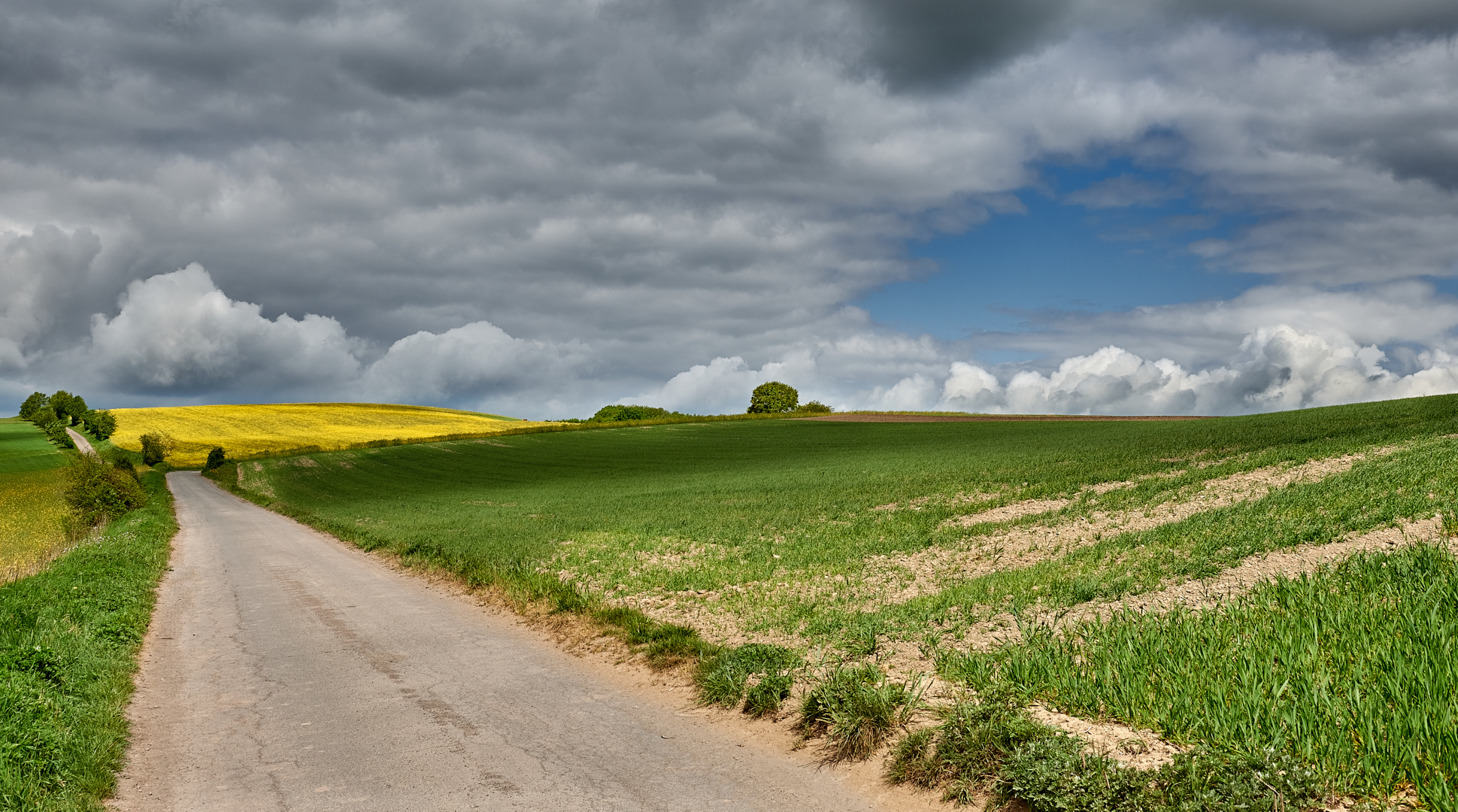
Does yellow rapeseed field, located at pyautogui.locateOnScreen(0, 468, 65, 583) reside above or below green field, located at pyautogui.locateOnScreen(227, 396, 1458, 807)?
below

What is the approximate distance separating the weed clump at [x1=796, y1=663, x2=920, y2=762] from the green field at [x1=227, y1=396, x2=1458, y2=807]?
83 centimetres

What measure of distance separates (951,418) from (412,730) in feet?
281

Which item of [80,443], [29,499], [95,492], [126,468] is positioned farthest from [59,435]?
[95,492]

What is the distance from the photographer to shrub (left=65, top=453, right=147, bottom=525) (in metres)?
37.2

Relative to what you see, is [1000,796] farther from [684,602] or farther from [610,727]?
[684,602]

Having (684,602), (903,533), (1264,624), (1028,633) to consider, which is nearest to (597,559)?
(684,602)

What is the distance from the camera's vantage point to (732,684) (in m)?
8.12

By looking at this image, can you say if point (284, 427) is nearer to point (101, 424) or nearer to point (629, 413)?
point (101, 424)

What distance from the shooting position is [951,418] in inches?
3487

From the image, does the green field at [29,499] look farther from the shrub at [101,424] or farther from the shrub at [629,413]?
the shrub at [629,413]

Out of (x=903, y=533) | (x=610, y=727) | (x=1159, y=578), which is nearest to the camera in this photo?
(x=610, y=727)

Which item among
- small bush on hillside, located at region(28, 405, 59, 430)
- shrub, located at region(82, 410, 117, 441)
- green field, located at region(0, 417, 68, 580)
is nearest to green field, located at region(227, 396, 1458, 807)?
green field, located at region(0, 417, 68, 580)

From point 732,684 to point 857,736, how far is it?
1844 millimetres

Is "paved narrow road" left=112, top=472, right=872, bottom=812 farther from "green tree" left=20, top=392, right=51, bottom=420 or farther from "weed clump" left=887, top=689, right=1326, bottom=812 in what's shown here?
"green tree" left=20, top=392, right=51, bottom=420
